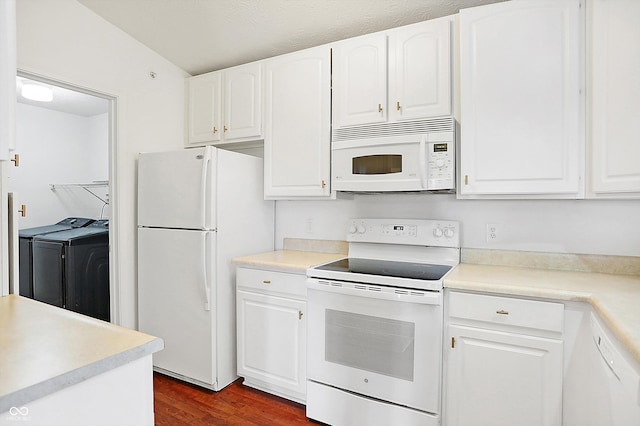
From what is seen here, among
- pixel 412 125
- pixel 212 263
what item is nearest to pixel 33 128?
pixel 212 263

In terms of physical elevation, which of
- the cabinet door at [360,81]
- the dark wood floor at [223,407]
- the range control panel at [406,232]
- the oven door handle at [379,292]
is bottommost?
the dark wood floor at [223,407]

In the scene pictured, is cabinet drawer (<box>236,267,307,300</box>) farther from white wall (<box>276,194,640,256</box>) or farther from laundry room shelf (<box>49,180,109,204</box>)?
laundry room shelf (<box>49,180,109,204</box>)

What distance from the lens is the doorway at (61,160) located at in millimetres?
4094

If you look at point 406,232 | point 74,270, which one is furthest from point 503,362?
point 74,270

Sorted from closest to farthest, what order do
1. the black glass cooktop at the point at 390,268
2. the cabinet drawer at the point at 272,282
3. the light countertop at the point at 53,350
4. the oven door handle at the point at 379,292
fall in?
the light countertop at the point at 53,350
the oven door handle at the point at 379,292
the black glass cooktop at the point at 390,268
the cabinet drawer at the point at 272,282

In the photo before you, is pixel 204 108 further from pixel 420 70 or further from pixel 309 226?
pixel 420 70

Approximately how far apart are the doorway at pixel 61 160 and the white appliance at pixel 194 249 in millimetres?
1627

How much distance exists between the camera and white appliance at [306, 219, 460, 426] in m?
1.82

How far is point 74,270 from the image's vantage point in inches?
128

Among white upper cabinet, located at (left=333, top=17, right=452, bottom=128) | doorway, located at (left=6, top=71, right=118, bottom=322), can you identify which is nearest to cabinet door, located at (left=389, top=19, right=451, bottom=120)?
white upper cabinet, located at (left=333, top=17, right=452, bottom=128)

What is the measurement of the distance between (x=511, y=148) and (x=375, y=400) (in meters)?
1.51

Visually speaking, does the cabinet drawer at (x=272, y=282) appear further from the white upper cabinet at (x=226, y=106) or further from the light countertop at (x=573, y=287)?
the white upper cabinet at (x=226, y=106)

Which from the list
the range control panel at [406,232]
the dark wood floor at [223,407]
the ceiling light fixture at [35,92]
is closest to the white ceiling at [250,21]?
the ceiling light fixture at [35,92]

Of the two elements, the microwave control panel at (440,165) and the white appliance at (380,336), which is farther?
the microwave control panel at (440,165)
